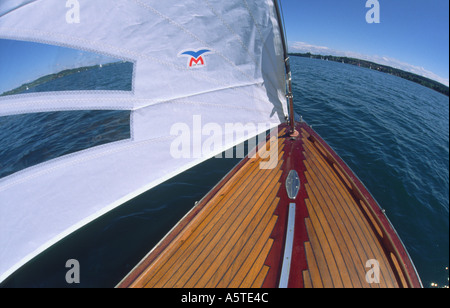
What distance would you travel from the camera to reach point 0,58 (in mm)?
1820

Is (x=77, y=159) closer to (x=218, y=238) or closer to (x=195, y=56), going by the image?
(x=195, y=56)

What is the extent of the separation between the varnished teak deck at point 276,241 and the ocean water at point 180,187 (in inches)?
61.9

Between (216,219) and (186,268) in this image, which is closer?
(186,268)

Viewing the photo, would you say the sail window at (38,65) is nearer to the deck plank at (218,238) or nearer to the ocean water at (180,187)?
the ocean water at (180,187)

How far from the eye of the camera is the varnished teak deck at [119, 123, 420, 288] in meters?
2.21

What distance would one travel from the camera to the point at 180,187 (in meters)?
5.26

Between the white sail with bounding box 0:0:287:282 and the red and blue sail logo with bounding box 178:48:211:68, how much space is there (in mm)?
13

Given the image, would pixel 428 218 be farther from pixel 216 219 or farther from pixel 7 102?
pixel 7 102

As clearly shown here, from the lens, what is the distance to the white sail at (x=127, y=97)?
5.55ft

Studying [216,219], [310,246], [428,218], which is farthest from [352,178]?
[428,218]

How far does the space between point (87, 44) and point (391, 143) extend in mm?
10233

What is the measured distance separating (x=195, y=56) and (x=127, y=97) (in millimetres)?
1067

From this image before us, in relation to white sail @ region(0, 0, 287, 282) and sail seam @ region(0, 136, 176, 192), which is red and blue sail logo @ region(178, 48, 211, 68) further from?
sail seam @ region(0, 136, 176, 192)

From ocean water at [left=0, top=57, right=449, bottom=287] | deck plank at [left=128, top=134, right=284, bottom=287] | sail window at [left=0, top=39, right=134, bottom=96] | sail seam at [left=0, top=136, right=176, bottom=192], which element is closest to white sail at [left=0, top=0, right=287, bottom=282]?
sail seam at [left=0, top=136, right=176, bottom=192]
